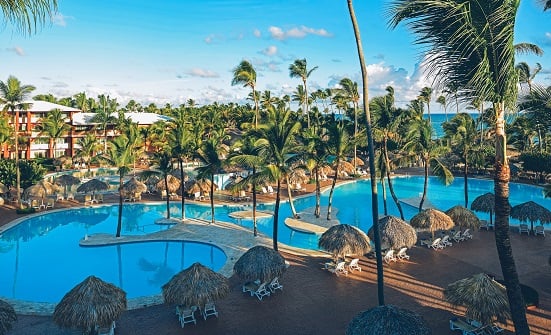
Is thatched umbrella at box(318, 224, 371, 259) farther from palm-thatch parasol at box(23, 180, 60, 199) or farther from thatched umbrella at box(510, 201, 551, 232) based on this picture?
palm-thatch parasol at box(23, 180, 60, 199)

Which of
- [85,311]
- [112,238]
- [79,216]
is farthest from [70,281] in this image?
[79,216]

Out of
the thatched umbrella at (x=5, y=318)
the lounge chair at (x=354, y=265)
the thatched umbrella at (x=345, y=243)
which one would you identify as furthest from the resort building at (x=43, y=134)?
the lounge chair at (x=354, y=265)

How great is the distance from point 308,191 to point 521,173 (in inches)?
915

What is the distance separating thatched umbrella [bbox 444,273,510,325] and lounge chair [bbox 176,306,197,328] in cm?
825

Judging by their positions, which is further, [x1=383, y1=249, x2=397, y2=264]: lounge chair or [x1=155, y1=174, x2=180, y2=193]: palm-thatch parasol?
[x1=155, y1=174, x2=180, y2=193]: palm-thatch parasol

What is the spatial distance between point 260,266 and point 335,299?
3023 mm

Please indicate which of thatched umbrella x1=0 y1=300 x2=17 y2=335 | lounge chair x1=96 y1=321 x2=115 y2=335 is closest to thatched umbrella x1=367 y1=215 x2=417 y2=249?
lounge chair x1=96 y1=321 x2=115 y2=335

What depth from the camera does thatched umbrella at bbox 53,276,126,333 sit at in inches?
437

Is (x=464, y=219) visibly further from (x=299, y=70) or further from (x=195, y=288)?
(x=299, y=70)

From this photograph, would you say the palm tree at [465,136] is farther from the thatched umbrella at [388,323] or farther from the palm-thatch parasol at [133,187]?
the palm-thatch parasol at [133,187]

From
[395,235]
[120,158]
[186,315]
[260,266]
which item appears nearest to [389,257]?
[395,235]

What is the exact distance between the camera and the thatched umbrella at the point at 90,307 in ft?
36.4

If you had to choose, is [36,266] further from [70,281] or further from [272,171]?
[272,171]

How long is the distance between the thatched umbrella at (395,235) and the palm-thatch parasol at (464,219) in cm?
442
